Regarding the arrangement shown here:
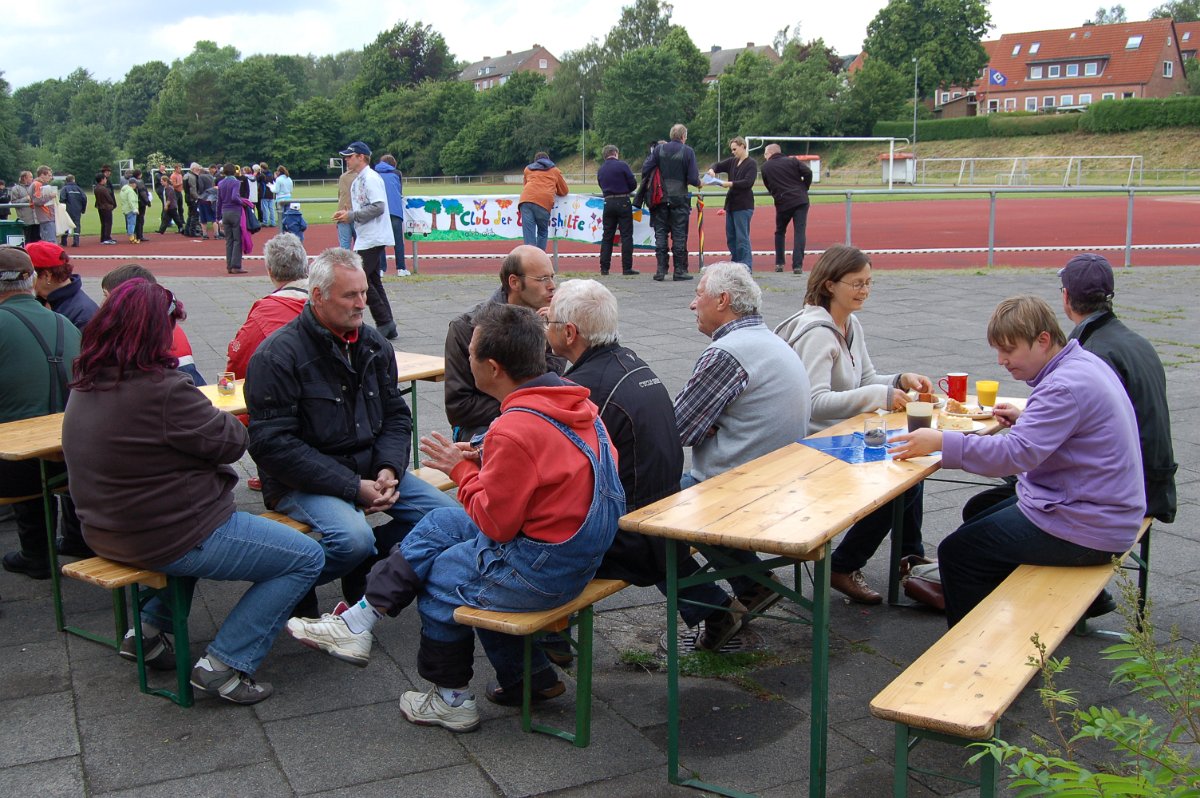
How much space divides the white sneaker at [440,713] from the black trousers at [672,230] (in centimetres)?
1108

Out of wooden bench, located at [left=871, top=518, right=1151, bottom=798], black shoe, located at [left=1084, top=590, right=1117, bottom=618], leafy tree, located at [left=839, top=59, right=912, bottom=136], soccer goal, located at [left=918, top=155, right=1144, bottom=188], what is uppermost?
leafy tree, located at [left=839, top=59, right=912, bottom=136]

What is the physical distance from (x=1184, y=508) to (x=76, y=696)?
16.2 feet

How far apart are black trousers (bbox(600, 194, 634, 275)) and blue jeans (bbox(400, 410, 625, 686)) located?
37.1ft

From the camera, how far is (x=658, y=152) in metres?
13.6

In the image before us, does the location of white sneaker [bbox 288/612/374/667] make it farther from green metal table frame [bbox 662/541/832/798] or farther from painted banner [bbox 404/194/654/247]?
painted banner [bbox 404/194/654/247]

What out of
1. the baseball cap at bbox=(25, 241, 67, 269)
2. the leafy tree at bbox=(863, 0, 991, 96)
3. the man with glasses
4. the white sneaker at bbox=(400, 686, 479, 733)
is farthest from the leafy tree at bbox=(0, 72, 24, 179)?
the leafy tree at bbox=(863, 0, 991, 96)

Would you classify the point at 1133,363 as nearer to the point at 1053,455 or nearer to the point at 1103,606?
the point at 1053,455

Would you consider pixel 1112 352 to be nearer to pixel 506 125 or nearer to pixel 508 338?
pixel 508 338

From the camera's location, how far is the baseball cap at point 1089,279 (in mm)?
3971

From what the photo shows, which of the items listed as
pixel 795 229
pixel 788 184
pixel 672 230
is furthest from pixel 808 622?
pixel 788 184

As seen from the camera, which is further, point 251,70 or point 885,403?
point 251,70

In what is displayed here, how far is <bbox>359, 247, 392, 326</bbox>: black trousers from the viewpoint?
10211 mm

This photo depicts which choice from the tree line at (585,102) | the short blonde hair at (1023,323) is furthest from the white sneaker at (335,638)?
the tree line at (585,102)

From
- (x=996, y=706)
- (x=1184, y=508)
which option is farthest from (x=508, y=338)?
(x=1184, y=508)
